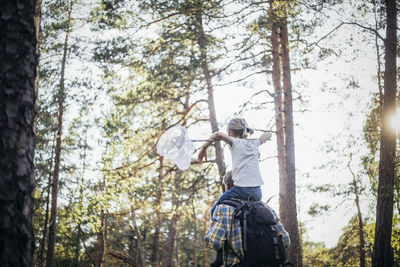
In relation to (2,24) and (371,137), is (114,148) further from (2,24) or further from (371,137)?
(371,137)

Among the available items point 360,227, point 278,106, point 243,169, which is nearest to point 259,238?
point 243,169

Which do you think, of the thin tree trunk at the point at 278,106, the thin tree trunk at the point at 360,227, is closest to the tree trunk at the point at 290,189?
the thin tree trunk at the point at 278,106

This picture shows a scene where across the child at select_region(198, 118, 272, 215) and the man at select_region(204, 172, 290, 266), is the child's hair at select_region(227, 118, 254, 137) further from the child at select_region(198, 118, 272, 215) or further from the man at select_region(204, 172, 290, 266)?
the man at select_region(204, 172, 290, 266)

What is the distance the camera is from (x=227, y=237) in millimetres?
3439

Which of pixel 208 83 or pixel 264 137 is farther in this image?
pixel 208 83

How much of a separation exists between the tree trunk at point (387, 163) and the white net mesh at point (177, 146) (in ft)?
17.9

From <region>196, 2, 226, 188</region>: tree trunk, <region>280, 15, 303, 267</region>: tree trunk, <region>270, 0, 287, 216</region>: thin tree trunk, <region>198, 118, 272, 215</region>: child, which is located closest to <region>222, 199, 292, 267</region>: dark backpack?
<region>198, 118, 272, 215</region>: child

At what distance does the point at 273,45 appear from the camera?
903cm

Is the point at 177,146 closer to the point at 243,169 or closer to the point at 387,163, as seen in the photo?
the point at 243,169

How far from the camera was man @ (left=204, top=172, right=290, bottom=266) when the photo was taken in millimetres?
3383

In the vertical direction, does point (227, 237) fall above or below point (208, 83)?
below

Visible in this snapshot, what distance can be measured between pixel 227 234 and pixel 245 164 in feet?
2.67

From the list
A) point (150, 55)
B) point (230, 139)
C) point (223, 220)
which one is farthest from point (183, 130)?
point (150, 55)

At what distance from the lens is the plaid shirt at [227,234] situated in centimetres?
338
